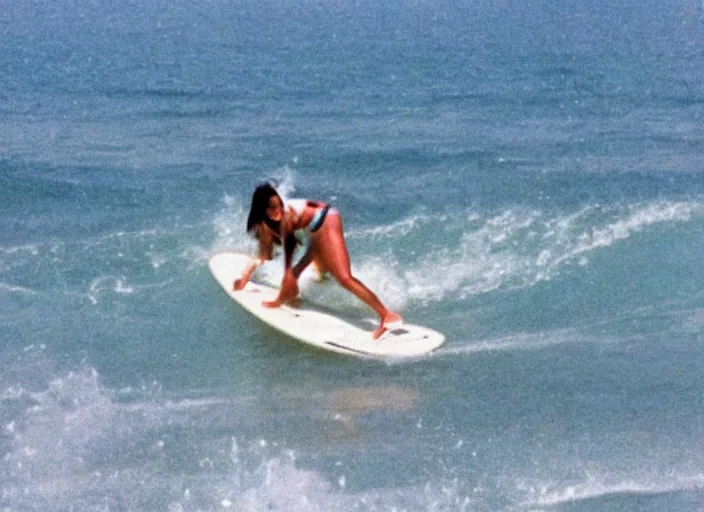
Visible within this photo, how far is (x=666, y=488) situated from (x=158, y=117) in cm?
1308

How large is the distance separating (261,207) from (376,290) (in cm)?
173

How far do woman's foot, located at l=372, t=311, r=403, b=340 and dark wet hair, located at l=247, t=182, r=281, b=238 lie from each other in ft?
4.39

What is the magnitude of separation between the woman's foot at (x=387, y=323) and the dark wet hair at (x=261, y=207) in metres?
1.34

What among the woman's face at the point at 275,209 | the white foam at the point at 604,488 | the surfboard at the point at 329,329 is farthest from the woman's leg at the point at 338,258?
the white foam at the point at 604,488

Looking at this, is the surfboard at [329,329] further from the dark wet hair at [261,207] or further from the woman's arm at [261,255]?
the dark wet hair at [261,207]

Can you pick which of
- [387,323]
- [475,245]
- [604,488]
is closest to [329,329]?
[387,323]

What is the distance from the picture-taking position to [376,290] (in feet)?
33.7

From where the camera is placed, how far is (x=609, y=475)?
7.14 meters

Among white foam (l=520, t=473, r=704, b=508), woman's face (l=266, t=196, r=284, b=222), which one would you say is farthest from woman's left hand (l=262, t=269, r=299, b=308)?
white foam (l=520, t=473, r=704, b=508)

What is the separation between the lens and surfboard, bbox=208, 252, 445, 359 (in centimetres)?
886

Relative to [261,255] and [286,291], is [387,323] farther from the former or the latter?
[261,255]

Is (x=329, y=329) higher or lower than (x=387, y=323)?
lower

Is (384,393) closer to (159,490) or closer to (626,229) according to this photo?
(159,490)

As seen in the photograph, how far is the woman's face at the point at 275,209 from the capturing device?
29.7 feet
